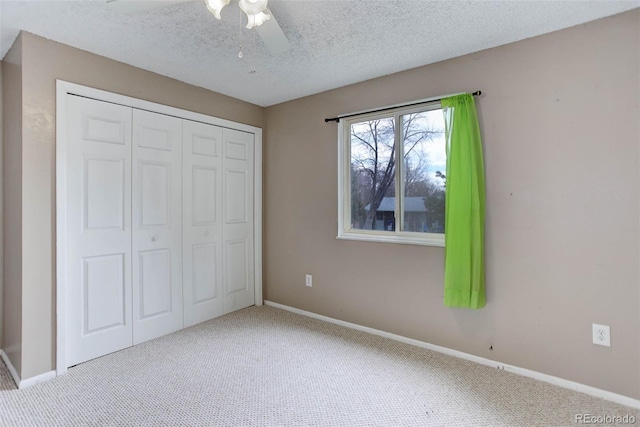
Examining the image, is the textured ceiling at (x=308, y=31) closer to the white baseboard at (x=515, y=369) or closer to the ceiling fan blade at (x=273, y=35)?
the ceiling fan blade at (x=273, y=35)

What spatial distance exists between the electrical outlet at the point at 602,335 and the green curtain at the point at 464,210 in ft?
2.03

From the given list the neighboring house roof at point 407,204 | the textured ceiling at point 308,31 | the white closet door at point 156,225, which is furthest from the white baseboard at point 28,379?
the neighboring house roof at point 407,204

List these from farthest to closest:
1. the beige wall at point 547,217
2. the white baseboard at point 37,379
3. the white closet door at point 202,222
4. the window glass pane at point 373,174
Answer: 1. the white closet door at point 202,222
2. the window glass pane at point 373,174
3. the white baseboard at point 37,379
4. the beige wall at point 547,217

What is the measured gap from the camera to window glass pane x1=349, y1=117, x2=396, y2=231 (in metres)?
2.84

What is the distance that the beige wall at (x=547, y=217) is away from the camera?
185cm

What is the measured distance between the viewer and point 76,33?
210 cm

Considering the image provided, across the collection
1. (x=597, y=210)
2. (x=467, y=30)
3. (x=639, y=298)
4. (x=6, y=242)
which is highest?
(x=467, y=30)

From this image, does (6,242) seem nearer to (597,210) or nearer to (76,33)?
(76,33)

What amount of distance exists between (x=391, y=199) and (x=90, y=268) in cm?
243

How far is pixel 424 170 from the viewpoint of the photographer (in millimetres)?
2625

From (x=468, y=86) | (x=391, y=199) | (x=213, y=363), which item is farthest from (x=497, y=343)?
(x=213, y=363)

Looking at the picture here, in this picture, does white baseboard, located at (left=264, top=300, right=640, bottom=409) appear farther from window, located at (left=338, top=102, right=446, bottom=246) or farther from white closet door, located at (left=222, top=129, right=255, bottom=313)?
white closet door, located at (left=222, top=129, right=255, bottom=313)

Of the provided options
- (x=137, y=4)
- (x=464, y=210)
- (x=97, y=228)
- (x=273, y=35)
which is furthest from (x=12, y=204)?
(x=464, y=210)

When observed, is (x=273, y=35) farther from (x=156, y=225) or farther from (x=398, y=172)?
(x=156, y=225)
